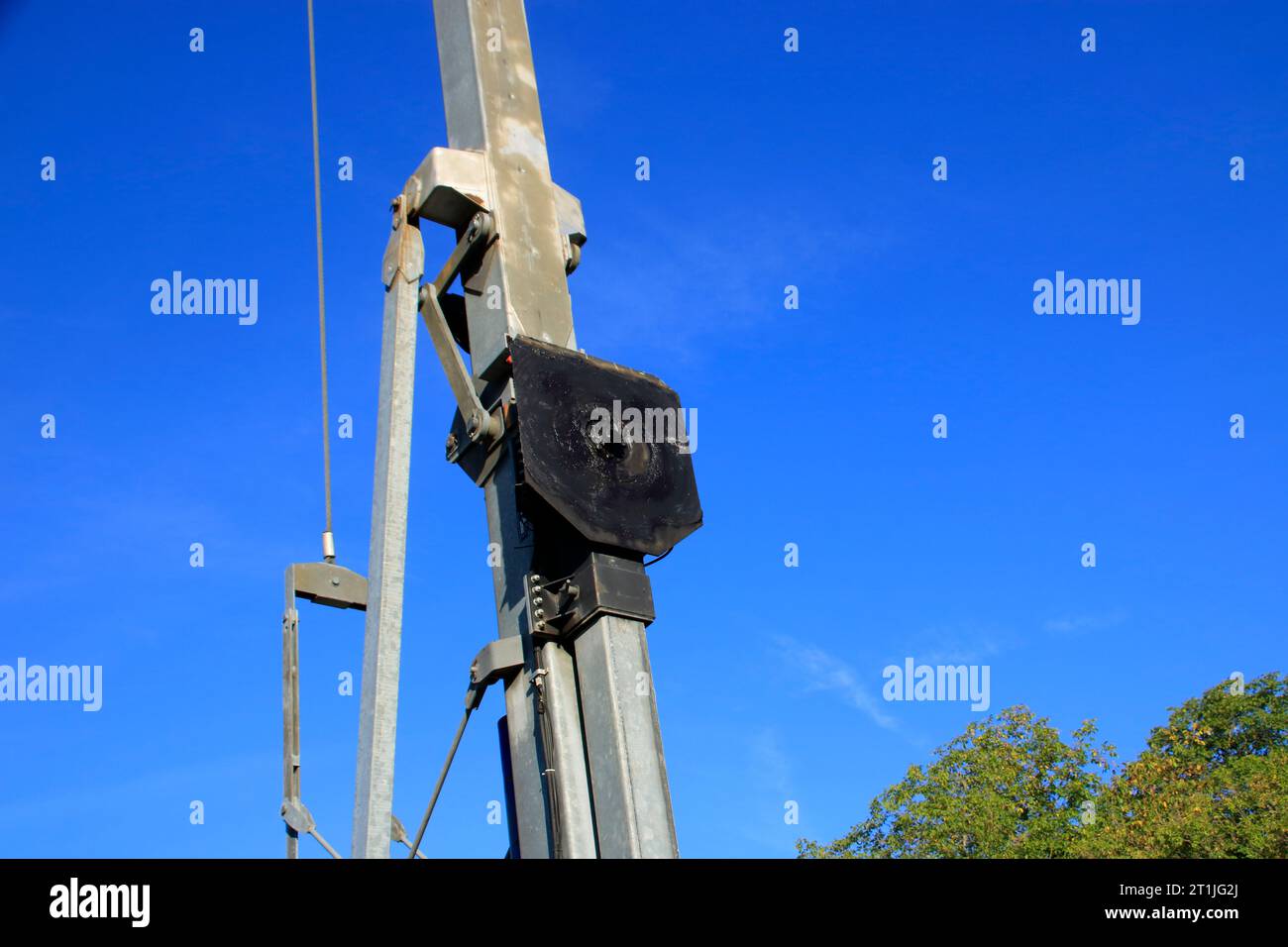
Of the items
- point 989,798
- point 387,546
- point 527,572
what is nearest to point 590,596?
point 527,572

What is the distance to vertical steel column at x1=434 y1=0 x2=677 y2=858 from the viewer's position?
21.7 ft

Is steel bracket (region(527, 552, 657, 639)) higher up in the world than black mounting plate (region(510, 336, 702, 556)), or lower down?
lower down

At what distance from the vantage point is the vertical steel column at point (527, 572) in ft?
21.7

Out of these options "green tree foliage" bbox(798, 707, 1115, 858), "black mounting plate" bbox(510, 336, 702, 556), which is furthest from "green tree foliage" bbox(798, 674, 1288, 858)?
"black mounting plate" bbox(510, 336, 702, 556)

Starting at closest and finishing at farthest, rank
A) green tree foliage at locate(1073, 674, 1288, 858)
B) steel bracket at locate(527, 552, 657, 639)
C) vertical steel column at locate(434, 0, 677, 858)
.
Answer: vertical steel column at locate(434, 0, 677, 858)
steel bracket at locate(527, 552, 657, 639)
green tree foliage at locate(1073, 674, 1288, 858)

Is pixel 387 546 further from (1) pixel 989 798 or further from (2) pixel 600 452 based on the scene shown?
(1) pixel 989 798

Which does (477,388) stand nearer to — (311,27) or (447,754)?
(447,754)

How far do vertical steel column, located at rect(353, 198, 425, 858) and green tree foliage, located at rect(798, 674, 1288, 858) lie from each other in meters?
29.8

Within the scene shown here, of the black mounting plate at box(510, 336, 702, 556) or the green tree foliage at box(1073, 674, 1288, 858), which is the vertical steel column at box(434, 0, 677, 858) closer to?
the black mounting plate at box(510, 336, 702, 556)

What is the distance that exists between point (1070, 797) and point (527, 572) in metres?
35.2

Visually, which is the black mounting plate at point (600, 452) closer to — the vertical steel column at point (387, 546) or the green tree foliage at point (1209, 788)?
the vertical steel column at point (387, 546)

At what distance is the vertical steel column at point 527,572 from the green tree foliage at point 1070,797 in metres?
29.6

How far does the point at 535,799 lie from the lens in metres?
7.17

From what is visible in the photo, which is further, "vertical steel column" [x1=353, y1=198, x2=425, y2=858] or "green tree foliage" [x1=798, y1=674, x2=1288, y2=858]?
"green tree foliage" [x1=798, y1=674, x2=1288, y2=858]
